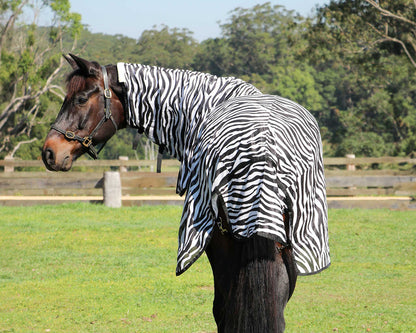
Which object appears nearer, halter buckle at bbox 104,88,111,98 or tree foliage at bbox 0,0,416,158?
halter buckle at bbox 104,88,111,98

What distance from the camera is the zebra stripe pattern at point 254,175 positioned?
288 centimetres

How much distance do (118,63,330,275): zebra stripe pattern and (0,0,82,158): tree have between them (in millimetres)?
27962

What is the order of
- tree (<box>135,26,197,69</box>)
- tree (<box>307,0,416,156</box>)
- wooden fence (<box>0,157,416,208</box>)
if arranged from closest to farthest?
wooden fence (<box>0,157,416,208</box>) < tree (<box>307,0,416,156</box>) < tree (<box>135,26,197,69</box>)

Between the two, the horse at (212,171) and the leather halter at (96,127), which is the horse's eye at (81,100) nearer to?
the horse at (212,171)

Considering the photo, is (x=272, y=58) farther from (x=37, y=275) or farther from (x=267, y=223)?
(x=267, y=223)

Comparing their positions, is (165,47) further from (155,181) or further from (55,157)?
(55,157)

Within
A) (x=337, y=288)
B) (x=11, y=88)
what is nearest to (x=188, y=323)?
(x=337, y=288)

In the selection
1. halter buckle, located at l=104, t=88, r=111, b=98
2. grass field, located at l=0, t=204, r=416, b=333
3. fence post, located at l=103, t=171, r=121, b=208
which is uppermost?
halter buckle, located at l=104, t=88, r=111, b=98

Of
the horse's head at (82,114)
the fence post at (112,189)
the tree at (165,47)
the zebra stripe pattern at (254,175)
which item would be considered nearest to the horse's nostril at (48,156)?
the horse's head at (82,114)

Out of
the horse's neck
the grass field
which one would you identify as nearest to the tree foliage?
the grass field

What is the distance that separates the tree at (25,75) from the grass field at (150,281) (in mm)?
18078

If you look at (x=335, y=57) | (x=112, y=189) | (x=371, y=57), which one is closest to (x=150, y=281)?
(x=112, y=189)

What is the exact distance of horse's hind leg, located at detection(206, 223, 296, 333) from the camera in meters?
2.96

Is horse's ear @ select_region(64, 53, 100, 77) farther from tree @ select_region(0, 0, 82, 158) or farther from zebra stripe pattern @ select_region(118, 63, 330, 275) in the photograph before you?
tree @ select_region(0, 0, 82, 158)
